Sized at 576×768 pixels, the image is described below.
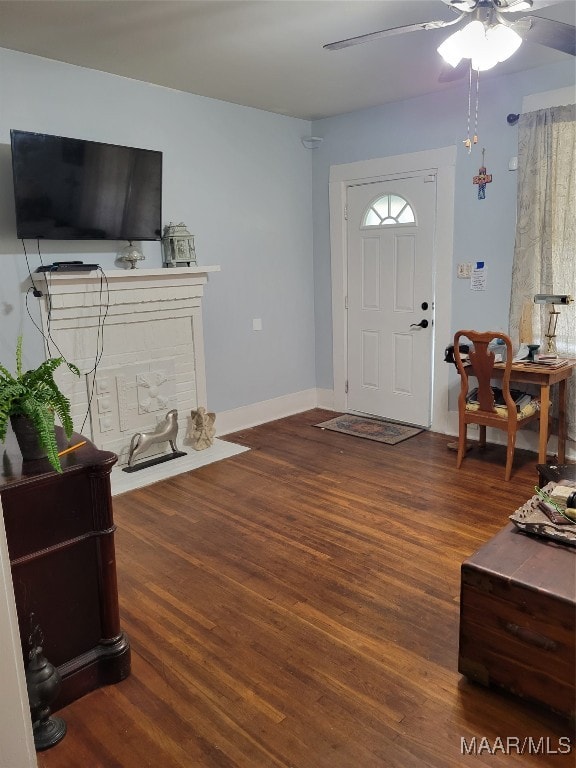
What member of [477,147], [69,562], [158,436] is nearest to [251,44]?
[477,147]

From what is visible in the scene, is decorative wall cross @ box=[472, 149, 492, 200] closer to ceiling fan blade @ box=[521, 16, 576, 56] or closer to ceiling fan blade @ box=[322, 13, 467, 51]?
ceiling fan blade @ box=[521, 16, 576, 56]

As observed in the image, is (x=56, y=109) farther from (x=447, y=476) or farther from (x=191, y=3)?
(x=447, y=476)

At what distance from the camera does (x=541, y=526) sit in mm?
1986

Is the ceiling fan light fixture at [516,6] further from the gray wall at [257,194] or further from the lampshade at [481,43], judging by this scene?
the gray wall at [257,194]

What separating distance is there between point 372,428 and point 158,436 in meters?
1.84

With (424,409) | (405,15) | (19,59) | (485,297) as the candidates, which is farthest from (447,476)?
(19,59)

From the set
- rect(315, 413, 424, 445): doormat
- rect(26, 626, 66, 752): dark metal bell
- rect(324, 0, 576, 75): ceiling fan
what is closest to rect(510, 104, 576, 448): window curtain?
rect(315, 413, 424, 445): doormat

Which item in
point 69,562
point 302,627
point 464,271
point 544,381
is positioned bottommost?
point 302,627

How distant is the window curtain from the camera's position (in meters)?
3.73

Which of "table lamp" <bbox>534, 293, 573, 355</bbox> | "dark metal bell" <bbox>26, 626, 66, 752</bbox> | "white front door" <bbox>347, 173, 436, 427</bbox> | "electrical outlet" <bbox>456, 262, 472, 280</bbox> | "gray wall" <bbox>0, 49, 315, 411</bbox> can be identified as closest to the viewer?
"dark metal bell" <bbox>26, 626, 66, 752</bbox>

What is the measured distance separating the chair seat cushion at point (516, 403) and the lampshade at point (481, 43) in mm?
2127

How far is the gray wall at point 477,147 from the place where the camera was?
401 centimetres

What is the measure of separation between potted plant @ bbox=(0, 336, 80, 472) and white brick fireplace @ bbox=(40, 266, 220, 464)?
6.18 feet

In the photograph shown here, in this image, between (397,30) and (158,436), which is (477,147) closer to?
(397,30)
